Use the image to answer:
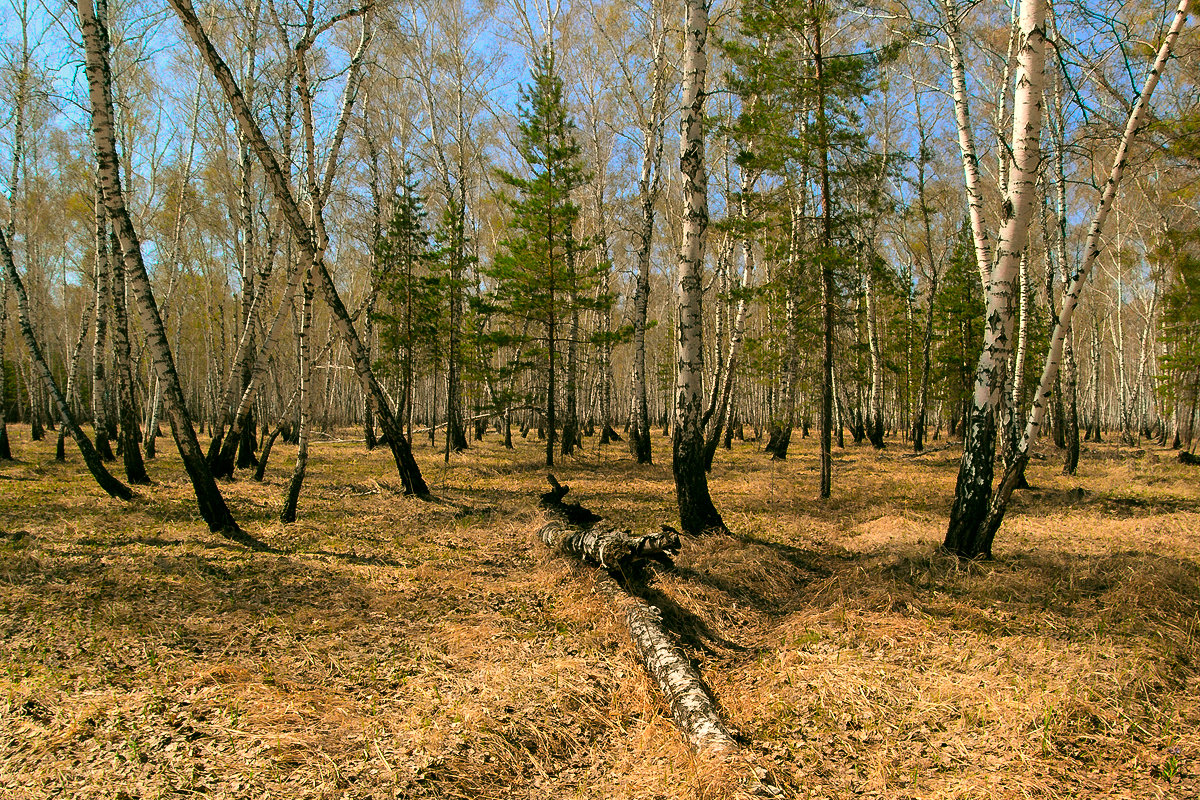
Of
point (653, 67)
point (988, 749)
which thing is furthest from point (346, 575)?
point (653, 67)

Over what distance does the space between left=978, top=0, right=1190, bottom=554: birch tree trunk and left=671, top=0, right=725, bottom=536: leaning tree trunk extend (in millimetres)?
2850

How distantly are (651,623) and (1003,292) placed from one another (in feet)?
14.8

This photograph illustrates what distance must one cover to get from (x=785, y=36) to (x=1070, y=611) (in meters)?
10.2

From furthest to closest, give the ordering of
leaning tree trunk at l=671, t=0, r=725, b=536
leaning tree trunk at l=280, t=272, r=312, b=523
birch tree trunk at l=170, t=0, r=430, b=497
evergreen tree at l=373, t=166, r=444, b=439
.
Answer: evergreen tree at l=373, t=166, r=444, b=439 → leaning tree trunk at l=280, t=272, r=312, b=523 → leaning tree trunk at l=671, t=0, r=725, b=536 → birch tree trunk at l=170, t=0, r=430, b=497

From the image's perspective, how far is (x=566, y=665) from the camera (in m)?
3.96

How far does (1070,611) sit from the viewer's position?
4.30 meters

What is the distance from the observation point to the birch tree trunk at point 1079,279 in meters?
5.48

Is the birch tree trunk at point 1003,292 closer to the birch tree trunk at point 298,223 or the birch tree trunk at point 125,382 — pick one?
the birch tree trunk at point 298,223

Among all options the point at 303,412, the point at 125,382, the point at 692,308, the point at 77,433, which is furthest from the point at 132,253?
the point at 125,382

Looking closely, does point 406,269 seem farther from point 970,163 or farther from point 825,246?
point 970,163

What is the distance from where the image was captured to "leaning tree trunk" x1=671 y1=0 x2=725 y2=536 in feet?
21.6

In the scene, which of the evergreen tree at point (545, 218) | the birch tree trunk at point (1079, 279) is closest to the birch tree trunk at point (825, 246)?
the birch tree trunk at point (1079, 279)

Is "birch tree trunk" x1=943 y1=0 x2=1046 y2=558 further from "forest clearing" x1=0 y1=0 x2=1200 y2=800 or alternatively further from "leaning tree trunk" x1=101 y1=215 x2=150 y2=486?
"leaning tree trunk" x1=101 y1=215 x2=150 y2=486

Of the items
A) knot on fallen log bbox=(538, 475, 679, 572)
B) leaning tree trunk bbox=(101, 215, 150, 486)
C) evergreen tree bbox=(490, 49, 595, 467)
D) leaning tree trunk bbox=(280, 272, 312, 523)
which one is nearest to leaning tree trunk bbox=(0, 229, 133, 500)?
leaning tree trunk bbox=(101, 215, 150, 486)
